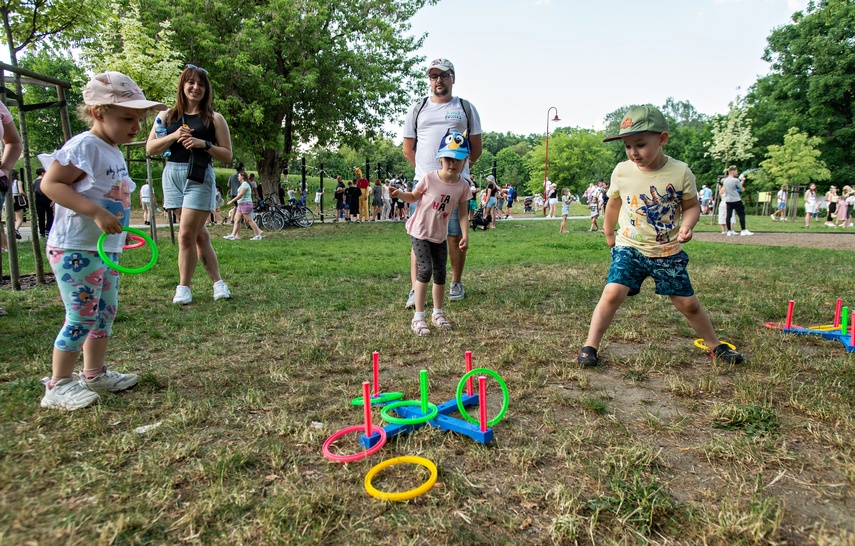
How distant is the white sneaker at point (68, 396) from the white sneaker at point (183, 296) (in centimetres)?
257

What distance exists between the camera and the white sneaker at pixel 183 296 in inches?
217

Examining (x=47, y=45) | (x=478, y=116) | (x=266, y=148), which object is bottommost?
(x=478, y=116)

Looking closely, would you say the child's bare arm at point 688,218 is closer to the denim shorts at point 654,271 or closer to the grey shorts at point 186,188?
the denim shorts at point 654,271

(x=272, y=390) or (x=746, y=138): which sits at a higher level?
(x=746, y=138)

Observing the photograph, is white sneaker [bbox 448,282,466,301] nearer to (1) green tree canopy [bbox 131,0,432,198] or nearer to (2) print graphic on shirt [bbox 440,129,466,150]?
(2) print graphic on shirt [bbox 440,129,466,150]

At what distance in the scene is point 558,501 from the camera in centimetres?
207

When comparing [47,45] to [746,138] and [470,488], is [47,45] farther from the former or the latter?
[746,138]

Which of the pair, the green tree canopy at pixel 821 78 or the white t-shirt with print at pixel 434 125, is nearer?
the white t-shirt with print at pixel 434 125

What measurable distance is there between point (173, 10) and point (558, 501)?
63.8ft

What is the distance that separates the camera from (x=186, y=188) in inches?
211

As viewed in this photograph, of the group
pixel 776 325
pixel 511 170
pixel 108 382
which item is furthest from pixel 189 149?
pixel 511 170

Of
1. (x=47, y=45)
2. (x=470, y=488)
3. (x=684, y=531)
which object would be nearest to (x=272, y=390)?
(x=470, y=488)

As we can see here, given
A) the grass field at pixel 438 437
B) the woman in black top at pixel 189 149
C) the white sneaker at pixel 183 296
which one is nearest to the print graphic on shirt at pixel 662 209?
the grass field at pixel 438 437

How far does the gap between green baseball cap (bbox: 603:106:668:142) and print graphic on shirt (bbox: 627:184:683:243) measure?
415 millimetres
